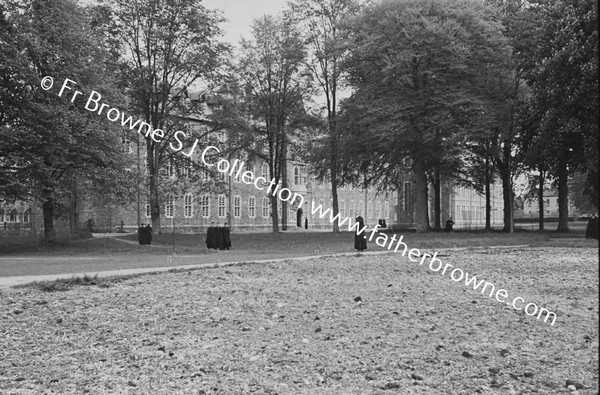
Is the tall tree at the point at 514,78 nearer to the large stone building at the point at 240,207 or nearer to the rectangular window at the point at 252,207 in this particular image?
the large stone building at the point at 240,207

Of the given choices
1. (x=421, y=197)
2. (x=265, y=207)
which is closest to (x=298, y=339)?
(x=421, y=197)

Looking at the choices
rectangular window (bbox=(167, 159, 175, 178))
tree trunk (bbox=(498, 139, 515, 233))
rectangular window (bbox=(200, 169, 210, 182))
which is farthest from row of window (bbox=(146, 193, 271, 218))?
tree trunk (bbox=(498, 139, 515, 233))

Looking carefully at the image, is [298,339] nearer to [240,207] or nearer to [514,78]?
[514,78]

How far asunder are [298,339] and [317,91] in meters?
40.5

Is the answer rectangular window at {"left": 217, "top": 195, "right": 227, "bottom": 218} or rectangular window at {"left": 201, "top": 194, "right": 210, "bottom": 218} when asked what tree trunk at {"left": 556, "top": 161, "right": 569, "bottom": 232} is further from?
rectangular window at {"left": 217, "top": 195, "right": 227, "bottom": 218}

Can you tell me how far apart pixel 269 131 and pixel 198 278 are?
32.9m

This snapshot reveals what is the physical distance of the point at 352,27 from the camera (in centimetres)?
4038

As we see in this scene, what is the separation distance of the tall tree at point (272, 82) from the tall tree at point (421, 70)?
22.5ft

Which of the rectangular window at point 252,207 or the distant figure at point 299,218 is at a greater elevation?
the rectangular window at point 252,207

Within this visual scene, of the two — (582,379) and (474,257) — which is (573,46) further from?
(582,379)

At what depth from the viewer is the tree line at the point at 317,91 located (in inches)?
1137

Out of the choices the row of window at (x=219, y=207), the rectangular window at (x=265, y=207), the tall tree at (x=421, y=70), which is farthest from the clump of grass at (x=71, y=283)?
the rectangular window at (x=265, y=207)

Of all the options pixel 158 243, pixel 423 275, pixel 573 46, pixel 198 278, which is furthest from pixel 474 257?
pixel 158 243

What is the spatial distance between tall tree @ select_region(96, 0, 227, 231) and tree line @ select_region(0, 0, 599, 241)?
0.09 metres
